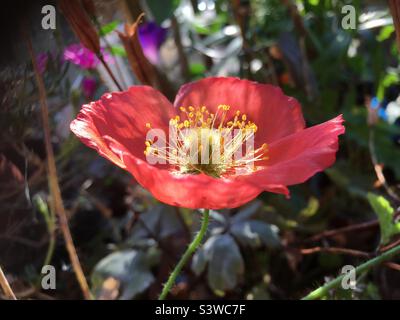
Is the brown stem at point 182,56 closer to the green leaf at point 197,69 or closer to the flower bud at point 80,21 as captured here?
the green leaf at point 197,69

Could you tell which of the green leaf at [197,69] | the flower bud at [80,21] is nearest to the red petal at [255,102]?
the flower bud at [80,21]

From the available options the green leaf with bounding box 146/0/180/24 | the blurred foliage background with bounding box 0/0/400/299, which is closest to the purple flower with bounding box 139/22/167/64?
the blurred foliage background with bounding box 0/0/400/299

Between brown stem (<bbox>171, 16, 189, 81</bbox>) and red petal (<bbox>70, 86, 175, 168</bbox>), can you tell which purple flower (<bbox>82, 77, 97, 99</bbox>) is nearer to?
brown stem (<bbox>171, 16, 189, 81</bbox>)

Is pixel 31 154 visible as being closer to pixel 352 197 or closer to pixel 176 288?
pixel 176 288

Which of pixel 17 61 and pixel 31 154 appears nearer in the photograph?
pixel 17 61

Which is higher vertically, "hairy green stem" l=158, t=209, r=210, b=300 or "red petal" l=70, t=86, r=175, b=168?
"red petal" l=70, t=86, r=175, b=168
